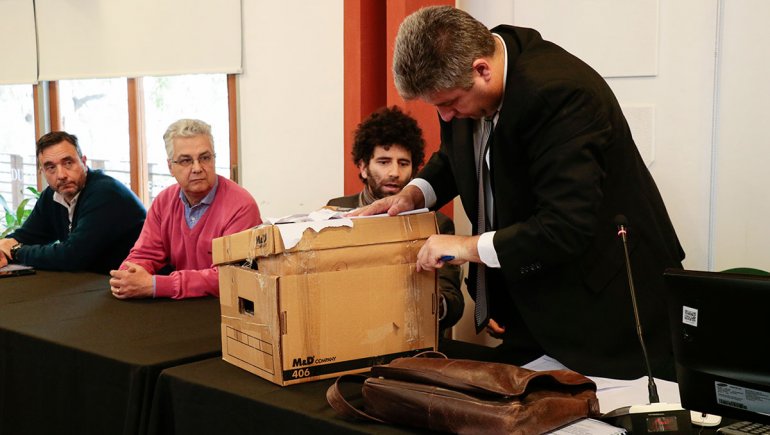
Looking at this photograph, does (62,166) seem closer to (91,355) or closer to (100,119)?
(91,355)

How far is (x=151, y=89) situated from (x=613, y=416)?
4.66 m

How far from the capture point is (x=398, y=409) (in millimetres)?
1331

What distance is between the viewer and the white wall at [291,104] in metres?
4.07

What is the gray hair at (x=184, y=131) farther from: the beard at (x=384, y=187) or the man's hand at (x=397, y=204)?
the man's hand at (x=397, y=204)

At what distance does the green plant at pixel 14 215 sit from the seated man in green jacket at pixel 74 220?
223 centimetres

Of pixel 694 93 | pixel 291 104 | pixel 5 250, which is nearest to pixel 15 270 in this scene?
pixel 5 250

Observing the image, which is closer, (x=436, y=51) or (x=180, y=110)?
(x=436, y=51)

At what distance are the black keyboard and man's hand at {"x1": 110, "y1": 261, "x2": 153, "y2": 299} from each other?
1.79m

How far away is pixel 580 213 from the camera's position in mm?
1514

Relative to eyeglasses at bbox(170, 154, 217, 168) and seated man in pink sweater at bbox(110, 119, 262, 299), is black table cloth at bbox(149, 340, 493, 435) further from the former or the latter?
eyeglasses at bbox(170, 154, 217, 168)

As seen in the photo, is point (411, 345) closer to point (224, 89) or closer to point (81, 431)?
point (81, 431)

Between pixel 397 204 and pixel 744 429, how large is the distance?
2.91ft

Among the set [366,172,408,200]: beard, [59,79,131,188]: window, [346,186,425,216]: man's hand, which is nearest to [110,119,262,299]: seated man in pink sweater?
[366,172,408,200]: beard

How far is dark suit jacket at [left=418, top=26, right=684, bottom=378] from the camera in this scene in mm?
1535
